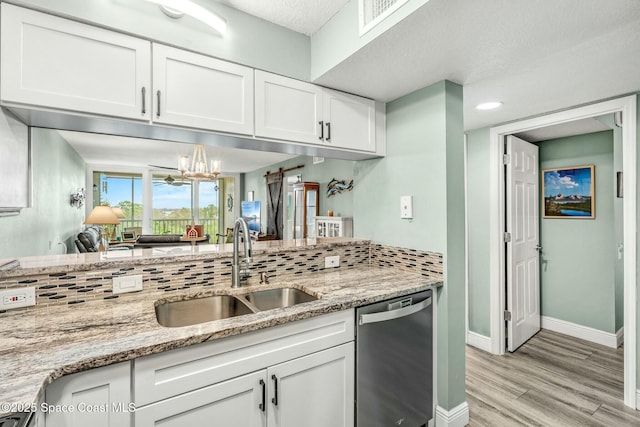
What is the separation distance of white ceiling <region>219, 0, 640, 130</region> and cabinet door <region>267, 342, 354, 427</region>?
1501 millimetres

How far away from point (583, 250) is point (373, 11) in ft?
10.8

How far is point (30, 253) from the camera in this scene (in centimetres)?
302

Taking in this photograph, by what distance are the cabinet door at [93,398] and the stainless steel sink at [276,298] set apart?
75cm

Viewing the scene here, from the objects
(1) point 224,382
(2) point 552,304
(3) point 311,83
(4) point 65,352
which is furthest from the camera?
(2) point 552,304

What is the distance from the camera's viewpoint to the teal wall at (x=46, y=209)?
266cm

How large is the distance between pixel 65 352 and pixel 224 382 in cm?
51

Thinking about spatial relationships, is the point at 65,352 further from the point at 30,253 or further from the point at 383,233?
the point at 30,253

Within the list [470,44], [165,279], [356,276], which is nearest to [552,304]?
[356,276]

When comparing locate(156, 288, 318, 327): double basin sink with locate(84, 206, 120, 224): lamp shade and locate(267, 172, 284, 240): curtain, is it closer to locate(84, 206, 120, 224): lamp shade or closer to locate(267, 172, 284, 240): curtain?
locate(84, 206, 120, 224): lamp shade

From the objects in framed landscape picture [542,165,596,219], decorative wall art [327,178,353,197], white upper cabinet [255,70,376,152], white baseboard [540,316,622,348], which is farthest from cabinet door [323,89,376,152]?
white baseboard [540,316,622,348]

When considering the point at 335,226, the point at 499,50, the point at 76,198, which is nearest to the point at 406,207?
the point at 499,50

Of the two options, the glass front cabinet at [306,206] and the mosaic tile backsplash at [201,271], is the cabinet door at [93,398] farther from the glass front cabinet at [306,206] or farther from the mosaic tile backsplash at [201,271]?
the glass front cabinet at [306,206]

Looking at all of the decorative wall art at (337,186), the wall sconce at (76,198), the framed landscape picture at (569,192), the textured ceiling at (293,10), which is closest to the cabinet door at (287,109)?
the textured ceiling at (293,10)

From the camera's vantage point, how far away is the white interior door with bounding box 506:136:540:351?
113 inches
